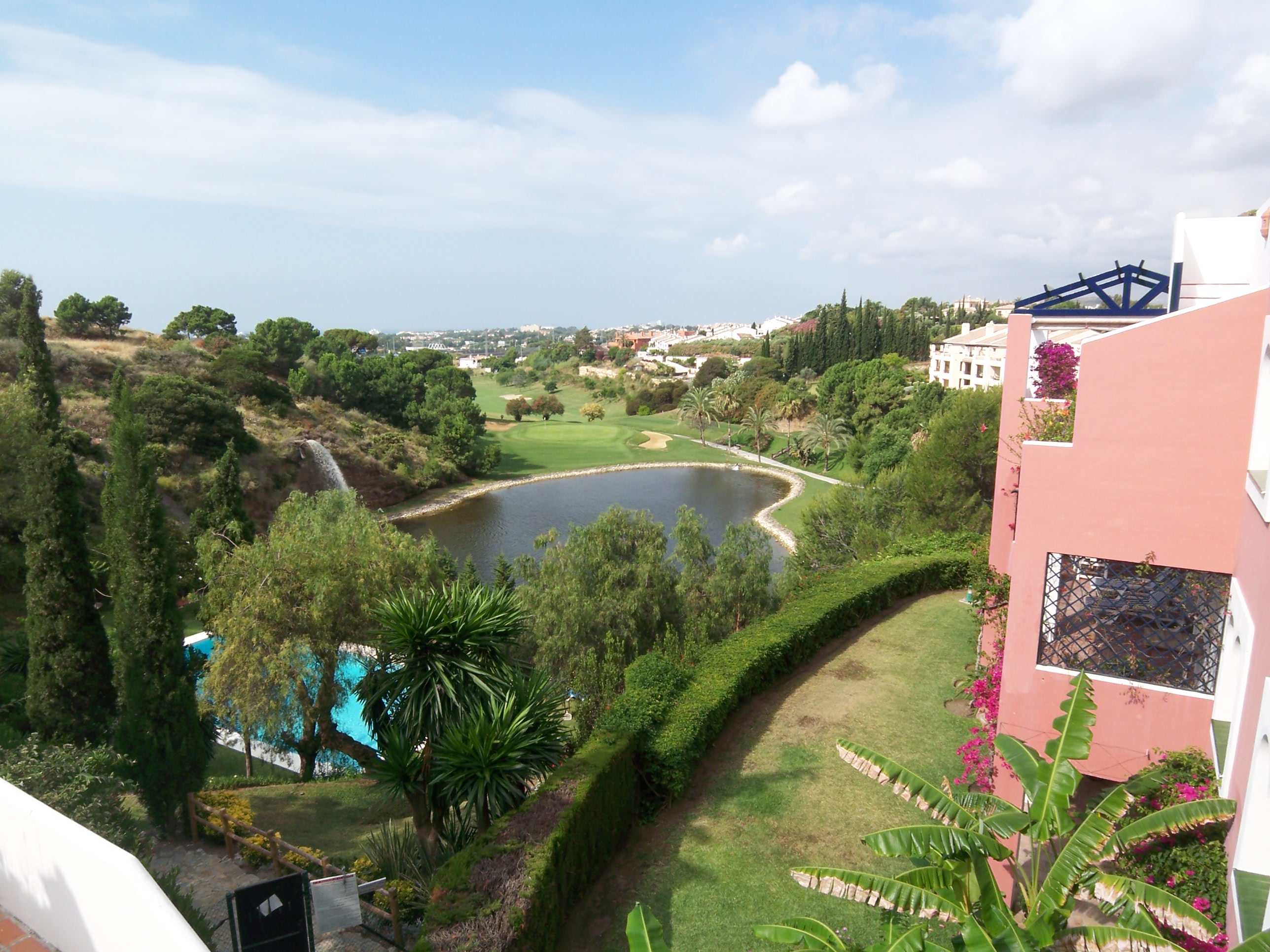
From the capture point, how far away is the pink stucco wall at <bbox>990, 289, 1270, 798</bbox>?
5727 mm

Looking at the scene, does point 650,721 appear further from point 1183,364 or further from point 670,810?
point 1183,364

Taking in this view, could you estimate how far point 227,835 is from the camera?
33.0 feet

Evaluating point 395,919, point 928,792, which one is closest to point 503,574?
point 395,919

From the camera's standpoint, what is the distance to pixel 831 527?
27953 millimetres

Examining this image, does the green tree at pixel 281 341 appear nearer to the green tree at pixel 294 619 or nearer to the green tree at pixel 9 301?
the green tree at pixel 9 301

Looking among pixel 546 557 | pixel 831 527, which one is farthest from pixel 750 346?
pixel 546 557

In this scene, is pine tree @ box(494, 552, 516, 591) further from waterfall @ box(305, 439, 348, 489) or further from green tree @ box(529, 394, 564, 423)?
green tree @ box(529, 394, 564, 423)

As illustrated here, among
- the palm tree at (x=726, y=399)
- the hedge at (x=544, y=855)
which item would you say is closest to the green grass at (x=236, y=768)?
the hedge at (x=544, y=855)

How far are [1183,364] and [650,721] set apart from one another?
254 inches

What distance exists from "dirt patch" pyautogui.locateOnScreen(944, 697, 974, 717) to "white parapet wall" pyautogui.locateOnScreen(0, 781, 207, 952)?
1052cm

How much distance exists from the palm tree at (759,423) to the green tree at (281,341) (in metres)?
37.7

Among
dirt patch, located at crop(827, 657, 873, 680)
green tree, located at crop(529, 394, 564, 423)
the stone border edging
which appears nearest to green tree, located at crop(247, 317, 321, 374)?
the stone border edging

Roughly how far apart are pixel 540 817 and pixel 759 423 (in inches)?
2352

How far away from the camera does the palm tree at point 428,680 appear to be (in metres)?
9.07
